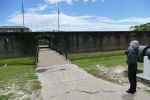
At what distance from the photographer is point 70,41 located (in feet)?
A: 107

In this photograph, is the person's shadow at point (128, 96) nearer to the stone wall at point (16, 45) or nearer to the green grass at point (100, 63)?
the green grass at point (100, 63)

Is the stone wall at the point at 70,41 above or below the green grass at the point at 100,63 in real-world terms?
above

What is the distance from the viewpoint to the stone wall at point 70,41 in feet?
99.2

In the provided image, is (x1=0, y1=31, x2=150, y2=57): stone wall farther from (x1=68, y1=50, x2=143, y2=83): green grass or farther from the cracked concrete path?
the cracked concrete path

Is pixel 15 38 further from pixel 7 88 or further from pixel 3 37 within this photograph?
pixel 7 88

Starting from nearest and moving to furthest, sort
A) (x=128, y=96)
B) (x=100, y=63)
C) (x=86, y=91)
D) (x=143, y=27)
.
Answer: (x=128, y=96) < (x=86, y=91) < (x=100, y=63) < (x=143, y=27)

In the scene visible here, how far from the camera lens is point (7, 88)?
757 cm

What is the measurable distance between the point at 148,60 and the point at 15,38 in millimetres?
25088

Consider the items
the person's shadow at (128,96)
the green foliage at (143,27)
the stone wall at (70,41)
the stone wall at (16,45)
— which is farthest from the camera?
the green foliage at (143,27)

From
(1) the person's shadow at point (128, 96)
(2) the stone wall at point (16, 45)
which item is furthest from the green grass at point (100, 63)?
(2) the stone wall at point (16, 45)

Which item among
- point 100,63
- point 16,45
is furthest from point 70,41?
point 100,63

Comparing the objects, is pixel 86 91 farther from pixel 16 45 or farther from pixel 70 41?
pixel 70 41

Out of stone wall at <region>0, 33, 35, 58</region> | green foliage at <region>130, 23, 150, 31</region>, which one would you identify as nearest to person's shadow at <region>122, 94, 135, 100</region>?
stone wall at <region>0, 33, 35, 58</region>

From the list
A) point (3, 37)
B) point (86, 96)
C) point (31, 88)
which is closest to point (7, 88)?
point (31, 88)
